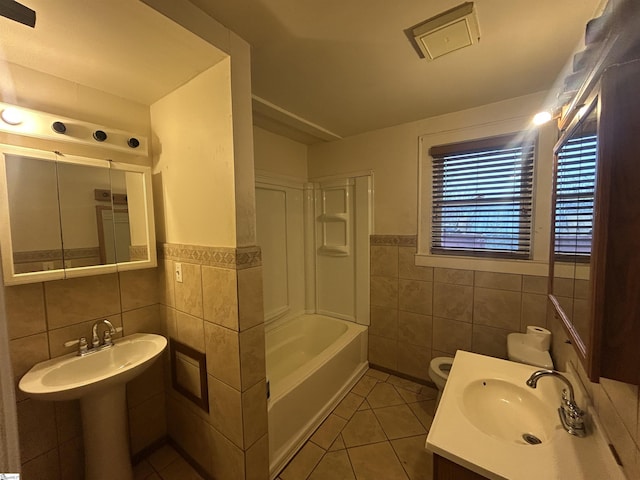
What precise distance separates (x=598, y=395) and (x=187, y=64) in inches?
82.0

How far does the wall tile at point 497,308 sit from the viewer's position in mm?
1892

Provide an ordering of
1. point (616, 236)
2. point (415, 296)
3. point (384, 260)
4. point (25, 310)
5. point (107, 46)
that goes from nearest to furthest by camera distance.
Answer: point (616, 236)
point (107, 46)
point (25, 310)
point (415, 296)
point (384, 260)

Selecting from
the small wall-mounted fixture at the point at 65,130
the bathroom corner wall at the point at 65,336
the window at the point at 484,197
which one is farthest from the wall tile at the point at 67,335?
the window at the point at 484,197

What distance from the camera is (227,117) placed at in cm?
121

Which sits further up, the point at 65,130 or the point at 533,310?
the point at 65,130

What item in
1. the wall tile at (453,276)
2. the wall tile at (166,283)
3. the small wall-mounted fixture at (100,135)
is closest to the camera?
the small wall-mounted fixture at (100,135)

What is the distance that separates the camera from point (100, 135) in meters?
1.39

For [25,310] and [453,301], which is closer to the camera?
[25,310]

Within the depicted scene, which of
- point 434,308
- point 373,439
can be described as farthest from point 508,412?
point 434,308

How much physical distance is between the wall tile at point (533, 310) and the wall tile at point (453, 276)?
36 cm

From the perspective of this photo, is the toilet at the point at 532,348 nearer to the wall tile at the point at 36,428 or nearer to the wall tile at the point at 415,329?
the wall tile at the point at 415,329

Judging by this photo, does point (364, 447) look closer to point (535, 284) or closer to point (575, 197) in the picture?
point (535, 284)

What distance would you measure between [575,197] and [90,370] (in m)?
2.31

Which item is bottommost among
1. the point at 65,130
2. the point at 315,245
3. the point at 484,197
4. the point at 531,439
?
the point at 531,439
